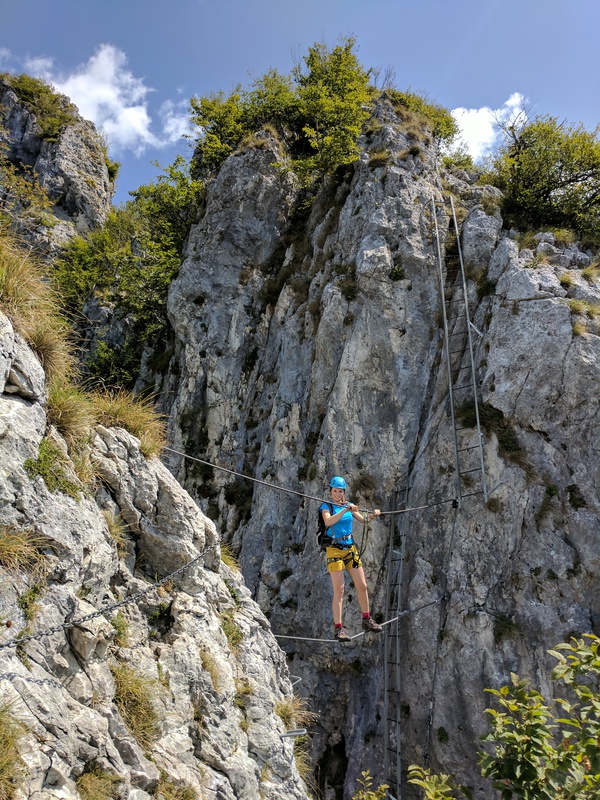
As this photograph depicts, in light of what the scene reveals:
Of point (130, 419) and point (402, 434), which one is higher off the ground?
point (402, 434)

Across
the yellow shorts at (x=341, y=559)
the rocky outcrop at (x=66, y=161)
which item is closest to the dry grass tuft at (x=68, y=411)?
the yellow shorts at (x=341, y=559)

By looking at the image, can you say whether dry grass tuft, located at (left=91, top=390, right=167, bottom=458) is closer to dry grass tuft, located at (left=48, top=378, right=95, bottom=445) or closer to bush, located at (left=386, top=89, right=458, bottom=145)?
dry grass tuft, located at (left=48, top=378, right=95, bottom=445)

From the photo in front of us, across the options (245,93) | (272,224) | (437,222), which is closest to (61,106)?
(245,93)

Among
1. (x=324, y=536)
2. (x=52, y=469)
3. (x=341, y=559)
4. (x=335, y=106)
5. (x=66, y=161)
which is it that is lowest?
(x=341, y=559)

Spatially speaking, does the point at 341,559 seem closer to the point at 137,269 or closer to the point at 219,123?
the point at 137,269

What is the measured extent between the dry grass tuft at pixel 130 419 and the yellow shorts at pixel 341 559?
146 inches

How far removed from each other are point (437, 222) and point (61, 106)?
3206cm

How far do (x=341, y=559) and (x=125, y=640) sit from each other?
4171mm

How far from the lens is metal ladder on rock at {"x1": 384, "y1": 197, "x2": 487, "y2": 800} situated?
1238 cm

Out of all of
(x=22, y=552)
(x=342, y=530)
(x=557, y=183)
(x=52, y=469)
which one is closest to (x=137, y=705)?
(x=22, y=552)

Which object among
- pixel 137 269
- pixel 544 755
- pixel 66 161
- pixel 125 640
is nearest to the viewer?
pixel 544 755

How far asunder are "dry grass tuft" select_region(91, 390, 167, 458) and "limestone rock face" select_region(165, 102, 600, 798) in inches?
226

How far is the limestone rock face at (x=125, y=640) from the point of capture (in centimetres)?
451

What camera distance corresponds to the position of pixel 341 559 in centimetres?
899
